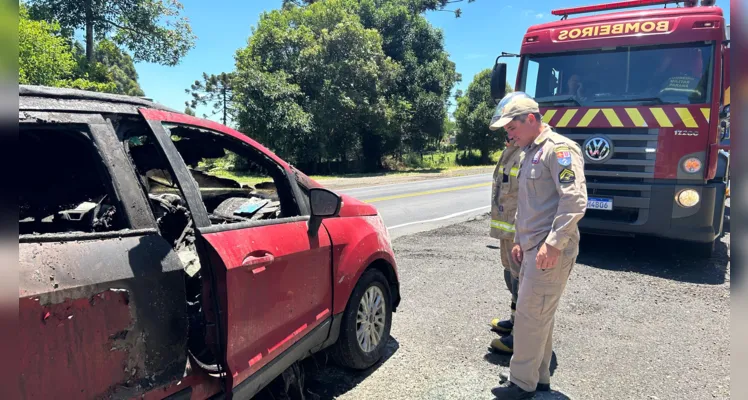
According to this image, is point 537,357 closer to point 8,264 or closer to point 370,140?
point 8,264

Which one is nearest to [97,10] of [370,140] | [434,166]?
[370,140]

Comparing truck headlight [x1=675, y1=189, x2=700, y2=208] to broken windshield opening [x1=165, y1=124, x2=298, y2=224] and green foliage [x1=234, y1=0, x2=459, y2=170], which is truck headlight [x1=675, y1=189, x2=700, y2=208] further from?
green foliage [x1=234, y1=0, x2=459, y2=170]

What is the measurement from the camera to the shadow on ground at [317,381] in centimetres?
286

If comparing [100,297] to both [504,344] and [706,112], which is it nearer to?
[504,344]

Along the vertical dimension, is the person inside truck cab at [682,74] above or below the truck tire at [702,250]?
above

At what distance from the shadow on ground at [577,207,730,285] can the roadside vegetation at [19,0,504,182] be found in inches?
581

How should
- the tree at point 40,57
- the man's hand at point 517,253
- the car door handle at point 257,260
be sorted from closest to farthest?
the car door handle at point 257,260
the man's hand at point 517,253
the tree at point 40,57

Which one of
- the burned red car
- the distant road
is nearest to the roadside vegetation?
the distant road

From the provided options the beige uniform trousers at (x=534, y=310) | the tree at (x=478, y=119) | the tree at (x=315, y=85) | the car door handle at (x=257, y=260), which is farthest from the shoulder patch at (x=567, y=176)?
the tree at (x=478, y=119)

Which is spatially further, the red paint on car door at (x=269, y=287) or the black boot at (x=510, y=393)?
the black boot at (x=510, y=393)

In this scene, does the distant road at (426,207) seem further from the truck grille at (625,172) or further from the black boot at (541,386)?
the black boot at (541,386)

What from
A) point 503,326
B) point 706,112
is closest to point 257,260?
point 503,326

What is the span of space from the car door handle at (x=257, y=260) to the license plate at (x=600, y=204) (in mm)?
5451

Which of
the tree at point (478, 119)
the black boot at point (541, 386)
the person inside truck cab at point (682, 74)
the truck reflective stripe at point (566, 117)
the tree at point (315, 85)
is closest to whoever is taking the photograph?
the black boot at point (541, 386)
